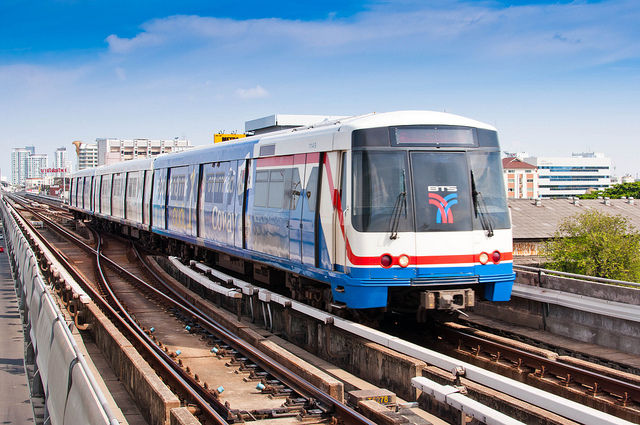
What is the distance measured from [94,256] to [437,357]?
18.5 meters

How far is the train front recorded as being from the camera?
30.8 ft

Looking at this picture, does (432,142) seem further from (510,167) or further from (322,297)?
(510,167)

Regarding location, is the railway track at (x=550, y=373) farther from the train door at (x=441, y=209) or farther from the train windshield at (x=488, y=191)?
the train windshield at (x=488, y=191)

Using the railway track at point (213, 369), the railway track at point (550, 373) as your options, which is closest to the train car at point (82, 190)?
the railway track at point (213, 369)

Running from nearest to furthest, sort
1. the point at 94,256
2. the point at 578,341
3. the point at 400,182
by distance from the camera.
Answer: the point at 400,182 → the point at 578,341 → the point at 94,256

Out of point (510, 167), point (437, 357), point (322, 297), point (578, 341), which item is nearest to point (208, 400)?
point (437, 357)

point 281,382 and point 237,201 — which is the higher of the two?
point 237,201

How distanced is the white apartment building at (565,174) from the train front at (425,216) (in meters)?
185

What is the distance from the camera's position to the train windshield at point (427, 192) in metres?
9.41

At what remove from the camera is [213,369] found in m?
9.49

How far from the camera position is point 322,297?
36.6 ft

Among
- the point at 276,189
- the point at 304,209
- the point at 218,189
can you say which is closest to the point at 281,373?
the point at 304,209

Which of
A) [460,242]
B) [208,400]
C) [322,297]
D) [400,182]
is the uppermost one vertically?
[400,182]

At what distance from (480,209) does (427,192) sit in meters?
0.86
